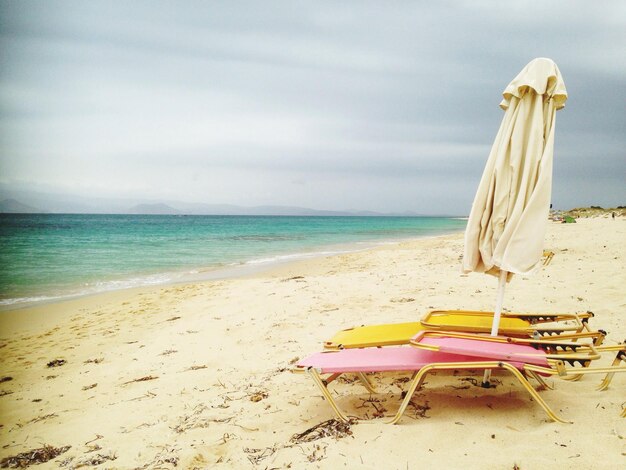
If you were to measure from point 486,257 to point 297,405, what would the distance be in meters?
2.30

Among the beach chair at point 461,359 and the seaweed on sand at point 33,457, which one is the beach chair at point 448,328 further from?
the seaweed on sand at point 33,457

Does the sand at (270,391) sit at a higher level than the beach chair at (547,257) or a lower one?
lower

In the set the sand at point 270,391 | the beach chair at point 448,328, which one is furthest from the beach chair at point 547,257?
the beach chair at point 448,328

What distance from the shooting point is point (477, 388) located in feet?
12.3

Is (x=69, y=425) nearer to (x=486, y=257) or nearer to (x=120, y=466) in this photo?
(x=120, y=466)

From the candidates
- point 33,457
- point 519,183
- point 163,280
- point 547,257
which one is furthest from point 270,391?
point 163,280

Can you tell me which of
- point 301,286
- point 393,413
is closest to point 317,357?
point 393,413

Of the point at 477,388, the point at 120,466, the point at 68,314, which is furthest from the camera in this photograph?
the point at 68,314

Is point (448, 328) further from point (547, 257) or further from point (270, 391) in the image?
point (547, 257)

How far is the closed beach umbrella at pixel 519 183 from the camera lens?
341cm

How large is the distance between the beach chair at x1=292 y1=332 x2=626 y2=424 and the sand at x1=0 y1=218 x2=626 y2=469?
0.90 ft

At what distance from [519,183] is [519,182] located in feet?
0.03

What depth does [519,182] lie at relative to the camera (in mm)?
3594

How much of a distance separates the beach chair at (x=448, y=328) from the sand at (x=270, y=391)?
52 cm
